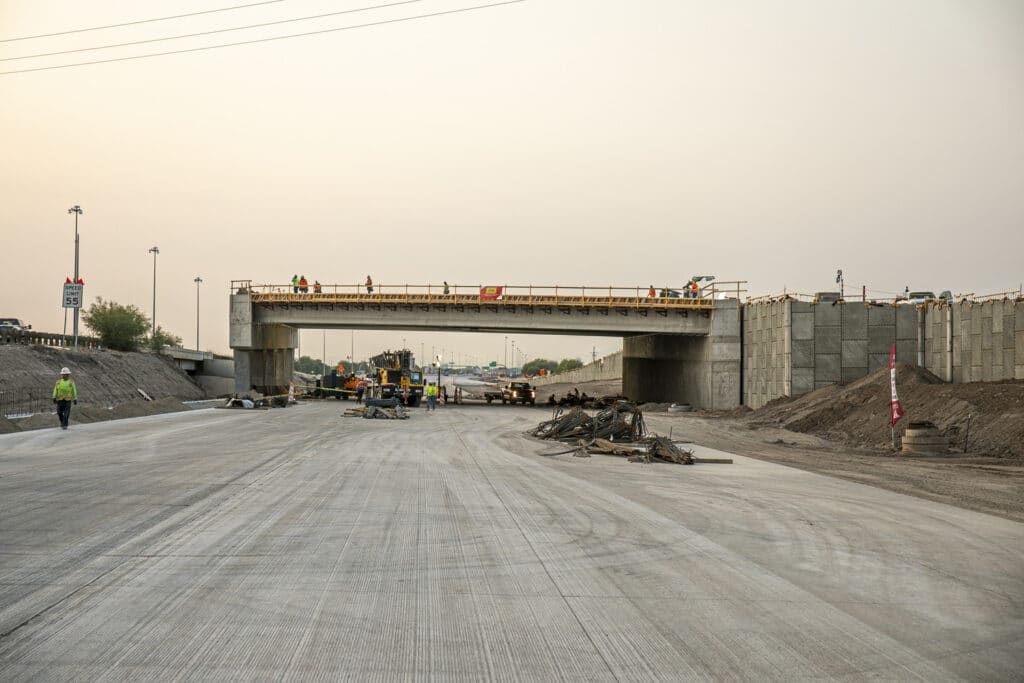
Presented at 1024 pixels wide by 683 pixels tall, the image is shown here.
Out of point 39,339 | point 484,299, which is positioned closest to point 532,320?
point 484,299

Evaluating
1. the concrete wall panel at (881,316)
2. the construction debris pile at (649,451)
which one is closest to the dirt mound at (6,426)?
the construction debris pile at (649,451)

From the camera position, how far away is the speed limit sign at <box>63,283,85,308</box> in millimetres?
47625

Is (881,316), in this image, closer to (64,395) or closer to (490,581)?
(64,395)

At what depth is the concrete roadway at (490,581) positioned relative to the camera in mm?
5199

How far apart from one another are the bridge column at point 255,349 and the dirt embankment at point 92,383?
682 cm

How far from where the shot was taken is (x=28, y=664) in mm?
4914

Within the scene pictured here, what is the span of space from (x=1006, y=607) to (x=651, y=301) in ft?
145

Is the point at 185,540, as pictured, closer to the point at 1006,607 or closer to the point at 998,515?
the point at 1006,607

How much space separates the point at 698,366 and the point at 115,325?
5280 centimetres

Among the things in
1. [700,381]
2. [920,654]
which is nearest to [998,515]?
[920,654]

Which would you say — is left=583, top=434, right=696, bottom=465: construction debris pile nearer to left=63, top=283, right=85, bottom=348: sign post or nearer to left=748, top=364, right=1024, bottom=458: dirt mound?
left=748, top=364, right=1024, bottom=458: dirt mound

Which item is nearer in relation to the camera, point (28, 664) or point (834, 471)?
point (28, 664)

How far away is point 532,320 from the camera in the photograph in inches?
2053

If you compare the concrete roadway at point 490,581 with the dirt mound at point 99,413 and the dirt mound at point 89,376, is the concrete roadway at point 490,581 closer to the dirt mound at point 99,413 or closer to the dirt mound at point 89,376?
the dirt mound at point 99,413
